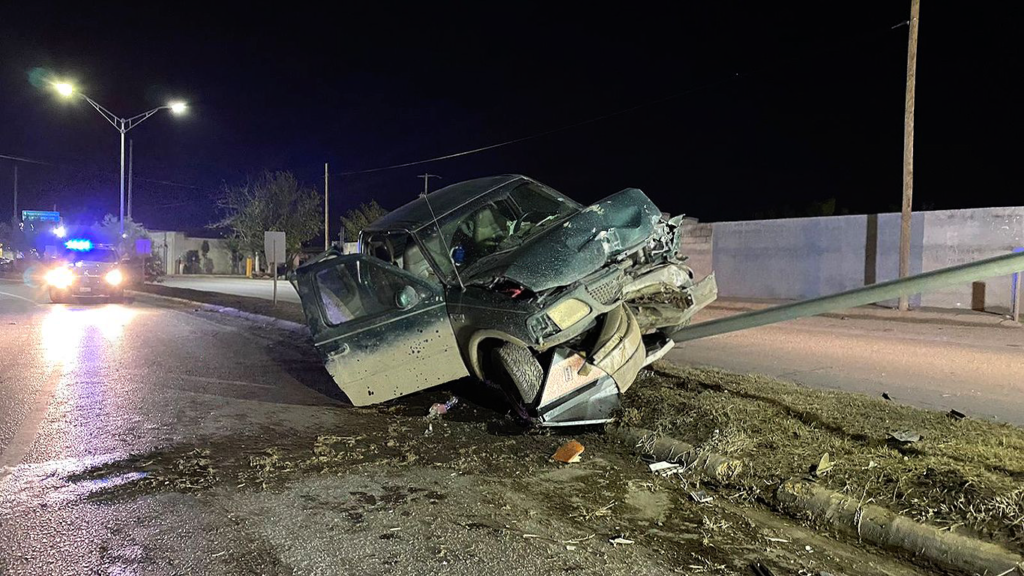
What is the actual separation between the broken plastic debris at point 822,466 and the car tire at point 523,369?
216 centimetres

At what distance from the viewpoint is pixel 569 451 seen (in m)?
5.11

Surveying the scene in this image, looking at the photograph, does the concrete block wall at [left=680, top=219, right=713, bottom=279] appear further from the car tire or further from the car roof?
the car tire

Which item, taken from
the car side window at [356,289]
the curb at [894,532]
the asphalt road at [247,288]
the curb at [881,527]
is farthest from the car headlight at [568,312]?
the asphalt road at [247,288]

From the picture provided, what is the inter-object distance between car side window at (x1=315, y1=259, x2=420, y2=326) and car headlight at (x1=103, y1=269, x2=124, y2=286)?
16532 mm

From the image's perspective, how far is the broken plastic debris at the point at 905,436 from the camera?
4695 mm

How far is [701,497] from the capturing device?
427 centimetres

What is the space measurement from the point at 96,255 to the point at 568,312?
19004 mm

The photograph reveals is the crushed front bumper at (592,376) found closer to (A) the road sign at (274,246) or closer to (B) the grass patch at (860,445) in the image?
(B) the grass patch at (860,445)

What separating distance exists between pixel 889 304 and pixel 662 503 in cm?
1618

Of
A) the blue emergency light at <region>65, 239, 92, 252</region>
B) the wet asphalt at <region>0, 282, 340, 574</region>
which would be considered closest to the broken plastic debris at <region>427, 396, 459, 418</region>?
the wet asphalt at <region>0, 282, 340, 574</region>

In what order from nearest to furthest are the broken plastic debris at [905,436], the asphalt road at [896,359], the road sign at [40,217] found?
the broken plastic debris at [905,436] → the asphalt road at [896,359] → the road sign at [40,217]

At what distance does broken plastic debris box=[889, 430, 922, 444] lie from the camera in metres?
4.70

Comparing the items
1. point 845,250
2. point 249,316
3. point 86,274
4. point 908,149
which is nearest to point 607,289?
point 249,316

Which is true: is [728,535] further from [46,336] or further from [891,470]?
[46,336]
